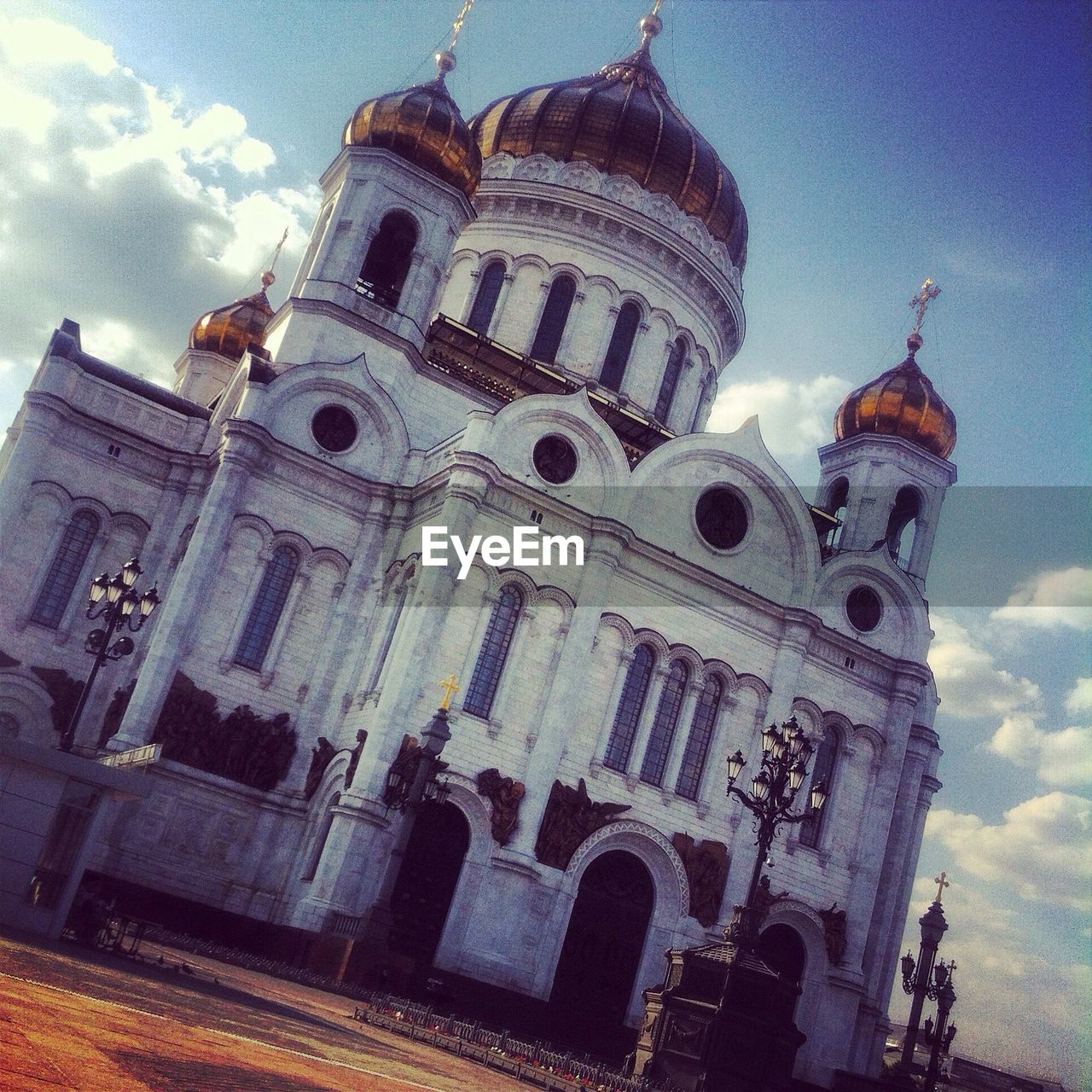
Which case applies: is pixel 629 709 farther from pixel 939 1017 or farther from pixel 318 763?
pixel 939 1017

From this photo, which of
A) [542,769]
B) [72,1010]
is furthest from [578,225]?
[72,1010]

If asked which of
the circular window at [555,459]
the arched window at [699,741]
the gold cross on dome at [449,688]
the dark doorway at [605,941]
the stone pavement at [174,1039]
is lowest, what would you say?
the stone pavement at [174,1039]

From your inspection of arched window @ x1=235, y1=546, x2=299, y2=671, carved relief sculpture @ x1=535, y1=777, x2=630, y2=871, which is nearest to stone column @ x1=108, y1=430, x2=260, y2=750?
arched window @ x1=235, y1=546, x2=299, y2=671

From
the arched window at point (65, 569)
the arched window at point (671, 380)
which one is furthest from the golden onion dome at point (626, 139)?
the arched window at point (65, 569)

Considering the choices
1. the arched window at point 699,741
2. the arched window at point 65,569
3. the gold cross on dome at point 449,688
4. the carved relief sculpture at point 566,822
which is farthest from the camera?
the arched window at point 699,741

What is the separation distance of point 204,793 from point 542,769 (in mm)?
5996

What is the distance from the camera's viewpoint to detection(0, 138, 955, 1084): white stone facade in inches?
893

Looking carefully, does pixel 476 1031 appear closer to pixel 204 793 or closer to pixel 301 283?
pixel 204 793

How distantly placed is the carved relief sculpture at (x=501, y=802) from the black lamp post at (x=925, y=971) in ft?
27.6

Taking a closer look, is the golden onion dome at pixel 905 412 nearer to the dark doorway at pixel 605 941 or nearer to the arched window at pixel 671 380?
the arched window at pixel 671 380

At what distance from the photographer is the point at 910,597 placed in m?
29.1

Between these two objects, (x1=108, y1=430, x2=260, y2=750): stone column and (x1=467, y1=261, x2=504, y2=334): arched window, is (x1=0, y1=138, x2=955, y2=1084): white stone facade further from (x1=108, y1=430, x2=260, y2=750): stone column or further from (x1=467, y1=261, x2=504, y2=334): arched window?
(x1=467, y1=261, x2=504, y2=334): arched window

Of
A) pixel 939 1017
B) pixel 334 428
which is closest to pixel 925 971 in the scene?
pixel 939 1017

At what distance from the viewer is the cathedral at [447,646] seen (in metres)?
22.6
